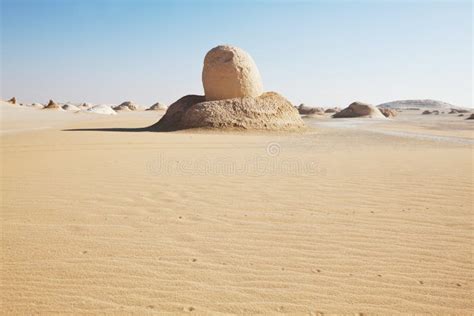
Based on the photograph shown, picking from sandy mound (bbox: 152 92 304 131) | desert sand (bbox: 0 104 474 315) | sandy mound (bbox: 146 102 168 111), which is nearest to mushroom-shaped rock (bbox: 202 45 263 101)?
sandy mound (bbox: 152 92 304 131)

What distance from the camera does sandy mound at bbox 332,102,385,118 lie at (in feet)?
108

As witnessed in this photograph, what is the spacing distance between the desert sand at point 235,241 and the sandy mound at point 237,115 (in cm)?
891

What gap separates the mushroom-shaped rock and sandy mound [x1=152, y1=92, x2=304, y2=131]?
537mm

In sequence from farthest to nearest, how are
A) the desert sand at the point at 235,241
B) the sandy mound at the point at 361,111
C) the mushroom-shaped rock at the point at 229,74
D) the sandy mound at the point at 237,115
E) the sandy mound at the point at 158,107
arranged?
1. the sandy mound at the point at 158,107
2. the sandy mound at the point at 361,111
3. the mushroom-shaped rock at the point at 229,74
4. the sandy mound at the point at 237,115
5. the desert sand at the point at 235,241

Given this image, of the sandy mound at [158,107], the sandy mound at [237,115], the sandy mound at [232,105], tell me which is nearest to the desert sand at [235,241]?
the sandy mound at [237,115]

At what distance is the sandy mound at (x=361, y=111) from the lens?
32969 mm

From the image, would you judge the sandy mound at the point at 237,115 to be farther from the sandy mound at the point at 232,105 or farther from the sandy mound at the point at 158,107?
the sandy mound at the point at 158,107

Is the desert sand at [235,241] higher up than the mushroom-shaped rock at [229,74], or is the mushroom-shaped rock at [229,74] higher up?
the mushroom-shaped rock at [229,74]

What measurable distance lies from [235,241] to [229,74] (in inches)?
518

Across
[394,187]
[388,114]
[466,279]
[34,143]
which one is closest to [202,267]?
[466,279]

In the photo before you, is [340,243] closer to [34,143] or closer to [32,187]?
[32,187]

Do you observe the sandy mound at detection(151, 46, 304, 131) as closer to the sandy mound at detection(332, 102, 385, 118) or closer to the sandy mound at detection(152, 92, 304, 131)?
the sandy mound at detection(152, 92, 304, 131)

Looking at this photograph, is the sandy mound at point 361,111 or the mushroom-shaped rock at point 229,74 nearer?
the mushroom-shaped rock at point 229,74

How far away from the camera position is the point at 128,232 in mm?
3324
